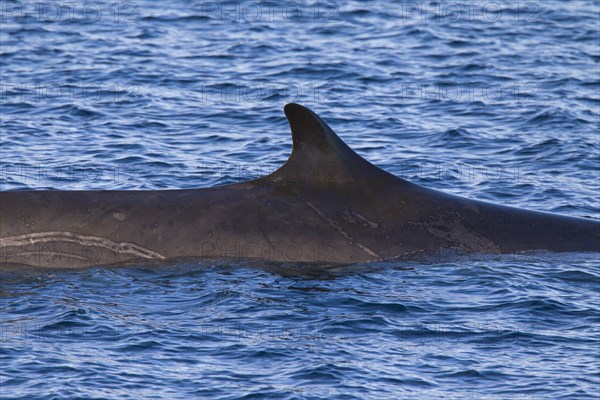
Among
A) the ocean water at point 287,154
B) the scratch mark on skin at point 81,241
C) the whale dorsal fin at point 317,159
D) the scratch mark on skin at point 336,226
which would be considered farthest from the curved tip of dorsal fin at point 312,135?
the scratch mark on skin at point 81,241

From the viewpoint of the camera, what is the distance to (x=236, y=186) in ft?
57.0

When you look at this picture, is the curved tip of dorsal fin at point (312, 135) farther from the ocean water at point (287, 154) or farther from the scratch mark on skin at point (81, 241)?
the scratch mark on skin at point (81, 241)

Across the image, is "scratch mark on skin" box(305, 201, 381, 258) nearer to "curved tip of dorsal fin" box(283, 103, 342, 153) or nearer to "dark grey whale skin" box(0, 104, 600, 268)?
"dark grey whale skin" box(0, 104, 600, 268)

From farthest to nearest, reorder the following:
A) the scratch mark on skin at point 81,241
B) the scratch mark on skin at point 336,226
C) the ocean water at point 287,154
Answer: the scratch mark on skin at point 336,226, the scratch mark on skin at point 81,241, the ocean water at point 287,154

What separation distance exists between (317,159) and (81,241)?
336cm

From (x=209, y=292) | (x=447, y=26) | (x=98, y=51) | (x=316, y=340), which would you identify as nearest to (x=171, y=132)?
(x=98, y=51)

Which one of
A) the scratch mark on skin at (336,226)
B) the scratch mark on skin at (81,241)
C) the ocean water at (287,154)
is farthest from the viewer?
the scratch mark on skin at (336,226)

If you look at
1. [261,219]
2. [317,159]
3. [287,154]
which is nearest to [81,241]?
[261,219]

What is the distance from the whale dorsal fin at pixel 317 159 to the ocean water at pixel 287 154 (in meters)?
1.26

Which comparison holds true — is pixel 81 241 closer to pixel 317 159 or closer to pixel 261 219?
pixel 261 219

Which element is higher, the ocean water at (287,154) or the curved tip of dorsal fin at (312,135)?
the curved tip of dorsal fin at (312,135)

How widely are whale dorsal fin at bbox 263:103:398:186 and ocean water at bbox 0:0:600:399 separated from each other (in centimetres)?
126

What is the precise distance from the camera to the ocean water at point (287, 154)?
46.5 ft

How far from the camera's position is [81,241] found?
1677 cm
